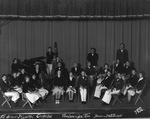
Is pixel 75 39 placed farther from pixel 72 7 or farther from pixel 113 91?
pixel 113 91

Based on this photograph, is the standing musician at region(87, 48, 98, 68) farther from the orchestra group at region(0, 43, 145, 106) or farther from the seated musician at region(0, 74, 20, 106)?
the seated musician at region(0, 74, 20, 106)

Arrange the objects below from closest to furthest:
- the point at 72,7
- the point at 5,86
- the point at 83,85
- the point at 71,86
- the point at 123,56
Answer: the point at 5,86
the point at 83,85
the point at 71,86
the point at 123,56
the point at 72,7

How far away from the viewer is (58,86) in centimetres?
1305

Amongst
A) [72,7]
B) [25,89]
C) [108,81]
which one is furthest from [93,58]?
[25,89]

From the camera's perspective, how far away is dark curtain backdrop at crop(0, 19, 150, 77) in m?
15.7

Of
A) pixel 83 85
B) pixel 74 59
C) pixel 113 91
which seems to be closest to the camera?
pixel 113 91

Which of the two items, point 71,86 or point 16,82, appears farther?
point 16,82

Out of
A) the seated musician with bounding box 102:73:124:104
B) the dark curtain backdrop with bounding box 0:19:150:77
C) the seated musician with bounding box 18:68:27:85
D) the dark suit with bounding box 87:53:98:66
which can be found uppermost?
the dark curtain backdrop with bounding box 0:19:150:77

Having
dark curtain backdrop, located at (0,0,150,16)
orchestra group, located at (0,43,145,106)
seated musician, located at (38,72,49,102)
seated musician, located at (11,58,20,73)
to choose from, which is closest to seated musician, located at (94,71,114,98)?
orchestra group, located at (0,43,145,106)

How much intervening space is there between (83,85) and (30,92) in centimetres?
197

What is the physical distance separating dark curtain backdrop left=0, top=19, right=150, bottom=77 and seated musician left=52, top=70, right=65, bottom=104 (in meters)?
2.78

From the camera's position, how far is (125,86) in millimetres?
12930

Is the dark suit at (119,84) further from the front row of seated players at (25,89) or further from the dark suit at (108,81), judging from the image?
the front row of seated players at (25,89)

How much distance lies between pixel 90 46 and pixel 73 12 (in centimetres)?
191
